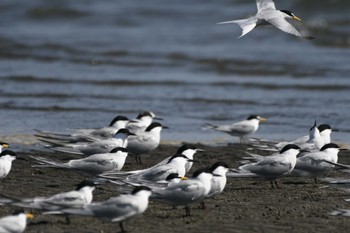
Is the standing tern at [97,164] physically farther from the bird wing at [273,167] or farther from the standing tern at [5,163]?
the bird wing at [273,167]

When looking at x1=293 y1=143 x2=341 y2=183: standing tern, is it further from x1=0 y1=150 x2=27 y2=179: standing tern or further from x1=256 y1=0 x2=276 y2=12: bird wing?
x1=0 y1=150 x2=27 y2=179: standing tern

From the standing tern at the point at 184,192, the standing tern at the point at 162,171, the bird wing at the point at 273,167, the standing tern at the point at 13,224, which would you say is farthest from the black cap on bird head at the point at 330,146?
the standing tern at the point at 13,224

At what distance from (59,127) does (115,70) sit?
7.23 meters

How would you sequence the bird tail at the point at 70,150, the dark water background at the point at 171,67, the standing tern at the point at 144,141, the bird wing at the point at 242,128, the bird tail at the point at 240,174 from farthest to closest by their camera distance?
the dark water background at the point at 171,67 < the bird wing at the point at 242,128 < the standing tern at the point at 144,141 < the bird tail at the point at 70,150 < the bird tail at the point at 240,174

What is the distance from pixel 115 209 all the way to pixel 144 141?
389 centimetres

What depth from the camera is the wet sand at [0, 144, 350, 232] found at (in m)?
6.99

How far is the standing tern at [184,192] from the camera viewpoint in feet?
24.0

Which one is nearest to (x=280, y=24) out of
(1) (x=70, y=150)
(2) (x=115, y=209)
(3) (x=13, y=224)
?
(1) (x=70, y=150)

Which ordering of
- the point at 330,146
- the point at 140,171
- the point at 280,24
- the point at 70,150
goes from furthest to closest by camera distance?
1. the point at 70,150
2. the point at 280,24
3. the point at 330,146
4. the point at 140,171

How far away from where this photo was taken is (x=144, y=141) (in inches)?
412

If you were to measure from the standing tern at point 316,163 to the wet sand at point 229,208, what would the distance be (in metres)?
0.14

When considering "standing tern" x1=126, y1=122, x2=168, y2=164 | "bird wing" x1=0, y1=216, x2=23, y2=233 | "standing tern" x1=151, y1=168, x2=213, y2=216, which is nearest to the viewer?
"bird wing" x1=0, y1=216, x2=23, y2=233

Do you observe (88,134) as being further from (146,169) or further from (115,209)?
(115,209)

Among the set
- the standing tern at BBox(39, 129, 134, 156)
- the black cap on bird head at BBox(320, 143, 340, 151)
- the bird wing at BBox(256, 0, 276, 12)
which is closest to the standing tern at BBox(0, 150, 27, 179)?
the standing tern at BBox(39, 129, 134, 156)
